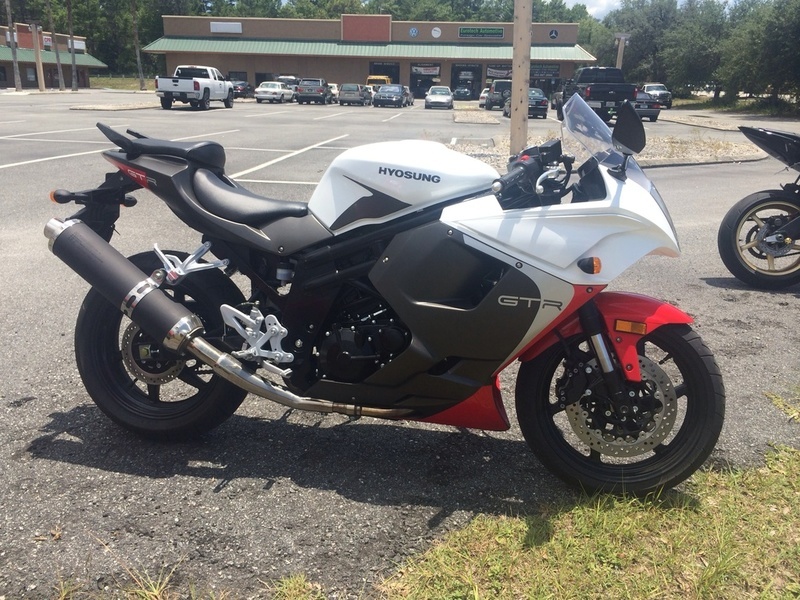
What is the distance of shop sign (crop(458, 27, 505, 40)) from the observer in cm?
6519

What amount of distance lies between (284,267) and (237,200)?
1.20 feet

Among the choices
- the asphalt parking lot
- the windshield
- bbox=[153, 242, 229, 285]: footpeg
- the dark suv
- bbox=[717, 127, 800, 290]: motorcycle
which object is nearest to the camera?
the asphalt parking lot

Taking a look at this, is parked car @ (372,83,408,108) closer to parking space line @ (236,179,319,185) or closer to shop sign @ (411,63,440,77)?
shop sign @ (411,63,440,77)

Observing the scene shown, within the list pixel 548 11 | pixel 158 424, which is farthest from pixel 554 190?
pixel 548 11

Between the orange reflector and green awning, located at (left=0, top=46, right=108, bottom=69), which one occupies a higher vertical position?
green awning, located at (left=0, top=46, right=108, bottom=69)

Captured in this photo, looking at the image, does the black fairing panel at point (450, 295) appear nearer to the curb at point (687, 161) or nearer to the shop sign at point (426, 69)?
the curb at point (687, 161)

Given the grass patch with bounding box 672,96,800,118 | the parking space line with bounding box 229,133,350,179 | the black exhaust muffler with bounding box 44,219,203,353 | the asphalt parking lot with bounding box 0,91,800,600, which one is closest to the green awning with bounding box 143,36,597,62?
the grass patch with bounding box 672,96,800,118

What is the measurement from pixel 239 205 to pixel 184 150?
415 millimetres

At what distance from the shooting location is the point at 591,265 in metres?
2.58

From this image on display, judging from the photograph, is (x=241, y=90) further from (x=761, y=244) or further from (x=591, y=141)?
(x=591, y=141)

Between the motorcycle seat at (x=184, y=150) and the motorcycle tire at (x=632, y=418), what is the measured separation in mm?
1743

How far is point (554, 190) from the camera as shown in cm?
273


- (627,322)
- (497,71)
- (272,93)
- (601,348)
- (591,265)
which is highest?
(497,71)

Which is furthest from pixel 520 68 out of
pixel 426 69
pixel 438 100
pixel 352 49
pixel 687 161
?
pixel 426 69
